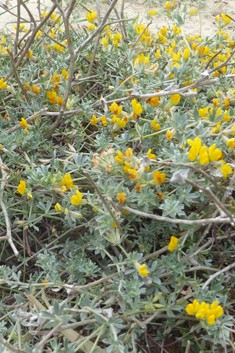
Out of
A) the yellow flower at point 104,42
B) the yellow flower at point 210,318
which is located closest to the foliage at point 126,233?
the yellow flower at point 210,318

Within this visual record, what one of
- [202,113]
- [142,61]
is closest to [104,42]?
[142,61]

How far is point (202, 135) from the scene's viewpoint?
103 centimetres

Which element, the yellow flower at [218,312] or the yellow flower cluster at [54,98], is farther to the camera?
the yellow flower cluster at [54,98]

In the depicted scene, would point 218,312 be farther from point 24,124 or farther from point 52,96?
point 52,96

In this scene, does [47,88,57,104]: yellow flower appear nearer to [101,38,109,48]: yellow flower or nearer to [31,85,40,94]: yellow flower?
[31,85,40,94]: yellow flower

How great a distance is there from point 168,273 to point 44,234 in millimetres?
534

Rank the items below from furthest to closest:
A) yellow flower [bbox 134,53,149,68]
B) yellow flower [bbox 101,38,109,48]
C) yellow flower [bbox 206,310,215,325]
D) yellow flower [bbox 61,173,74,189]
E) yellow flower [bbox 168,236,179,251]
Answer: yellow flower [bbox 101,38,109,48]
yellow flower [bbox 134,53,149,68]
yellow flower [bbox 61,173,74,189]
yellow flower [bbox 168,236,179,251]
yellow flower [bbox 206,310,215,325]

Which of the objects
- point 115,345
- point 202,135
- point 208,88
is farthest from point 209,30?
point 115,345

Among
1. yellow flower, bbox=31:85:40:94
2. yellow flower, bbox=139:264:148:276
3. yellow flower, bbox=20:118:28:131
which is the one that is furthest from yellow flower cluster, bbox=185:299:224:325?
yellow flower, bbox=31:85:40:94

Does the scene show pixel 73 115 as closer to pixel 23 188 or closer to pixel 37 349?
pixel 23 188

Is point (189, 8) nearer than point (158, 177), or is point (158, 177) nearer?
point (158, 177)

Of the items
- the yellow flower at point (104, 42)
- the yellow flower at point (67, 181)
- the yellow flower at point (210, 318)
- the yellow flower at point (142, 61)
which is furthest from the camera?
the yellow flower at point (104, 42)

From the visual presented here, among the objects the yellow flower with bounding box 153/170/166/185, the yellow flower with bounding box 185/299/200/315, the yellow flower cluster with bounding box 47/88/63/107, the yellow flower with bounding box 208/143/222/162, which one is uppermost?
the yellow flower cluster with bounding box 47/88/63/107

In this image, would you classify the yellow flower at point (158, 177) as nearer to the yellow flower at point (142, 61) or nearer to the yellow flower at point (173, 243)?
the yellow flower at point (173, 243)
